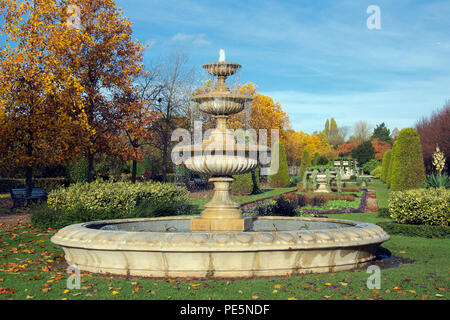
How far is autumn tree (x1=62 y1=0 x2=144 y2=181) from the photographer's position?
60.4 feet

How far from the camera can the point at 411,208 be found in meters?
11.2

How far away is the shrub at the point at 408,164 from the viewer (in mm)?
20672

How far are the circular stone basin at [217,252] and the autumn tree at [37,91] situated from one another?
1092 cm

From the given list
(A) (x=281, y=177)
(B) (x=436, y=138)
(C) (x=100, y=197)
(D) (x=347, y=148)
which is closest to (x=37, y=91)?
(C) (x=100, y=197)

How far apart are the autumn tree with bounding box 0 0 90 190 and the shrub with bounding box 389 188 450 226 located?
1164cm

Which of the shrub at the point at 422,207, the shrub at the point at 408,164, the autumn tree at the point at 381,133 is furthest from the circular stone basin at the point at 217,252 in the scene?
the autumn tree at the point at 381,133

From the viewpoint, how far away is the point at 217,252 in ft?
19.0

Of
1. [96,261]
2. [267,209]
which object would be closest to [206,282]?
[96,261]

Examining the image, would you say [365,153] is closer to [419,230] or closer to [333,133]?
[333,133]

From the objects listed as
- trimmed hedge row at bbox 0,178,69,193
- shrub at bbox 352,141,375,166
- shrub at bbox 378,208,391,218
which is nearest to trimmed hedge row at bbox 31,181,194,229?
shrub at bbox 378,208,391,218

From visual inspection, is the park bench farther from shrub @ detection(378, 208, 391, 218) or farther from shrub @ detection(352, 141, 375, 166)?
shrub @ detection(352, 141, 375, 166)

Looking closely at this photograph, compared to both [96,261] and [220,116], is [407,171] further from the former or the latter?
[96,261]

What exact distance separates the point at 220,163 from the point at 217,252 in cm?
204

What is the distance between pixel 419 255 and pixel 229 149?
416cm
